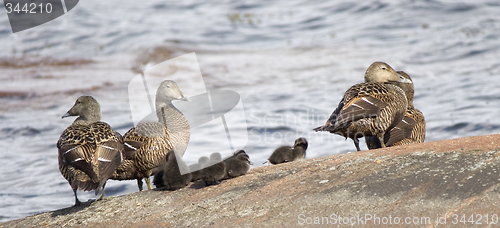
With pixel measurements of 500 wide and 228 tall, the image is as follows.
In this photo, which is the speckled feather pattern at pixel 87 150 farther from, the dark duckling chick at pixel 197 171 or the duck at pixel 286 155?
the duck at pixel 286 155

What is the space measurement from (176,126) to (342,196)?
2651 millimetres

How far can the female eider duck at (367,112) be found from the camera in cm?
593

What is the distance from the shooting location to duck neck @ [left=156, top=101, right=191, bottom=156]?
610 cm

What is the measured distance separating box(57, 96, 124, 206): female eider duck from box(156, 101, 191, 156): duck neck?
26.6 inches

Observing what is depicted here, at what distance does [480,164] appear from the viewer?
163 inches

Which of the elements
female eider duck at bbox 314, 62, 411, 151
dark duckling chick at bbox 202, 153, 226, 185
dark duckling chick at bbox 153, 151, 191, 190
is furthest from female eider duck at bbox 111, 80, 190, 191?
female eider duck at bbox 314, 62, 411, 151

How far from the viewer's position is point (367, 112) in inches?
234

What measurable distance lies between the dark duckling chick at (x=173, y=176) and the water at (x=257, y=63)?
3.39m

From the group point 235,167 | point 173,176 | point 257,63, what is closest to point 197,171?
point 173,176

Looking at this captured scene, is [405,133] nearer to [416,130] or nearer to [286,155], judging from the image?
[416,130]

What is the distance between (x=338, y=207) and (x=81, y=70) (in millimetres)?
15925

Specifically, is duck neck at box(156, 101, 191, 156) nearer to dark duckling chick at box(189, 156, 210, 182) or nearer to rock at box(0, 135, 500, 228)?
dark duckling chick at box(189, 156, 210, 182)

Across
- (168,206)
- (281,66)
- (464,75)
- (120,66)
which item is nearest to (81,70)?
(120,66)

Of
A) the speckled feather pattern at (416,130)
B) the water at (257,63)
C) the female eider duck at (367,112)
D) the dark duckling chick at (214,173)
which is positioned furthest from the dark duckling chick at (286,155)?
the water at (257,63)
